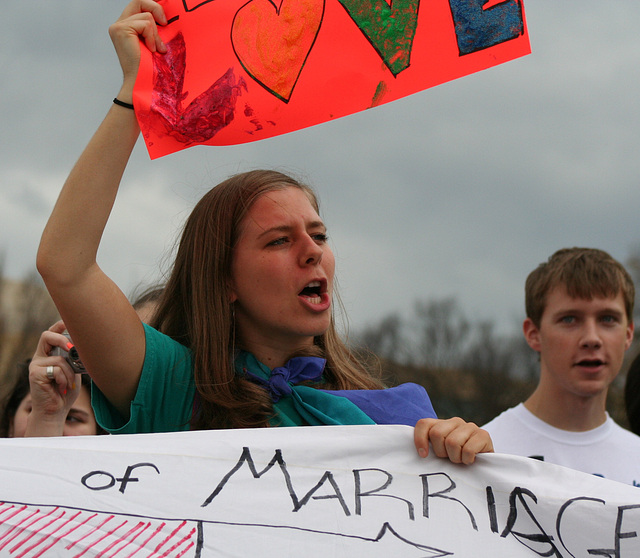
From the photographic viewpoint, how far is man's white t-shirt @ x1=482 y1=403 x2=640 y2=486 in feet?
11.7

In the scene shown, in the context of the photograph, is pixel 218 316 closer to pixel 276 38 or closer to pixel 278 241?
pixel 278 241

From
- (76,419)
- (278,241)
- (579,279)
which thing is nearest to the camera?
(278,241)

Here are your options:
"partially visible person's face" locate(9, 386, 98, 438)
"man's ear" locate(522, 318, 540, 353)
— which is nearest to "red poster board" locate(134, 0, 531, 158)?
"partially visible person's face" locate(9, 386, 98, 438)

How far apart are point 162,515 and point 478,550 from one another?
29.1 inches

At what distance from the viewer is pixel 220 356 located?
2.22 metres

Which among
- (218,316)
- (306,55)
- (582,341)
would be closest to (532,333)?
(582,341)

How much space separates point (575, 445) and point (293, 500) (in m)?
2.16

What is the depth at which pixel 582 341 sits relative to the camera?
12.2 ft

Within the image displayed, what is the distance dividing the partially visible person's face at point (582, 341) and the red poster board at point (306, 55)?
6.52ft

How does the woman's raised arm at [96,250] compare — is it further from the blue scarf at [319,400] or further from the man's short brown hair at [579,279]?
the man's short brown hair at [579,279]

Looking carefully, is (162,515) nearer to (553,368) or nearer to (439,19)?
(439,19)

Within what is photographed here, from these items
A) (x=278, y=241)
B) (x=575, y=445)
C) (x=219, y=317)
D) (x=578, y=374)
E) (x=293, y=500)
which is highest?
(x=278, y=241)

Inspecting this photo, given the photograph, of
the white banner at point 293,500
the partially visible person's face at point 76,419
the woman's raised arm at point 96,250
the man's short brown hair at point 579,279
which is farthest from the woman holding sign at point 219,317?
the man's short brown hair at point 579,279

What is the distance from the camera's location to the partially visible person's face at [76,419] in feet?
10.3
